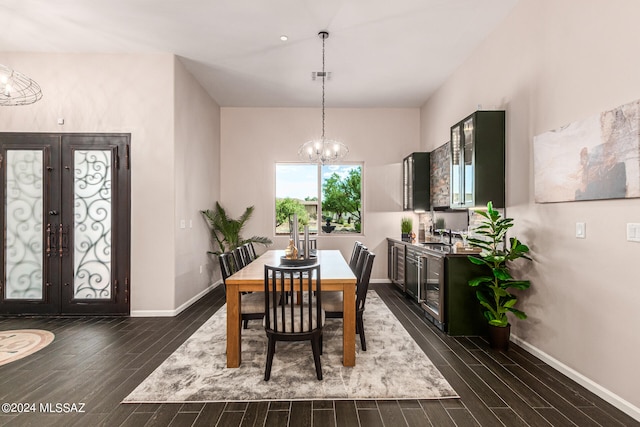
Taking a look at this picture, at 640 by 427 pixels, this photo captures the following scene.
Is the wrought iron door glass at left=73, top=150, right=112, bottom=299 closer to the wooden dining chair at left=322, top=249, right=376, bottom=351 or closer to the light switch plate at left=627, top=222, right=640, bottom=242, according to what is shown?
the wooden dining chair at left=322, top=249, right=376, bottom=351

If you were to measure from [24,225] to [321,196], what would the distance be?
14.8ft

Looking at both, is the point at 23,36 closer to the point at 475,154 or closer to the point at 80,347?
the point at 80,347

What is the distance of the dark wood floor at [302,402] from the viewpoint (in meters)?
2.03

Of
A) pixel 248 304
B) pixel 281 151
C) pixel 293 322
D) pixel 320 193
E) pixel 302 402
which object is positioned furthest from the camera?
pixel 320 193

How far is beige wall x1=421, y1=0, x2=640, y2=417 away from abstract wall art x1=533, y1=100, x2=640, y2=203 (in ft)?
0.26

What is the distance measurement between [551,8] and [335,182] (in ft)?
13.7

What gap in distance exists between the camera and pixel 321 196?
6371mm

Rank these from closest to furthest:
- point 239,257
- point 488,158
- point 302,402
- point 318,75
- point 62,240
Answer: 1. point 302,402
2. point 488,158
3. point 239,257
4. point 62,240
5. point 318,75

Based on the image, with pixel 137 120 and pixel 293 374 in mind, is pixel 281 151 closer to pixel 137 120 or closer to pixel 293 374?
pixel 137 120

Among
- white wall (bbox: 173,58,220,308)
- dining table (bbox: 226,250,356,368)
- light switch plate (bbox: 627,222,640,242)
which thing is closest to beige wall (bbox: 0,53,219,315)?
white wall (bbox: 173,58,220,308)

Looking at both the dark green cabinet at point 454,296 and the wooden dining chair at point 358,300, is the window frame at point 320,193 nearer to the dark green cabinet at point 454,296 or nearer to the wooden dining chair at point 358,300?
the dark green cabinet at point 454,296

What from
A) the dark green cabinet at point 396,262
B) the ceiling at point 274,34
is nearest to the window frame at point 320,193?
the dark green cabinet at point 396,262

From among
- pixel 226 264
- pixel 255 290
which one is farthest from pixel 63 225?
pixel 255 290

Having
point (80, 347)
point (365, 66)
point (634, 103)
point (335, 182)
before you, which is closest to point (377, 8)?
point (365, 66)
